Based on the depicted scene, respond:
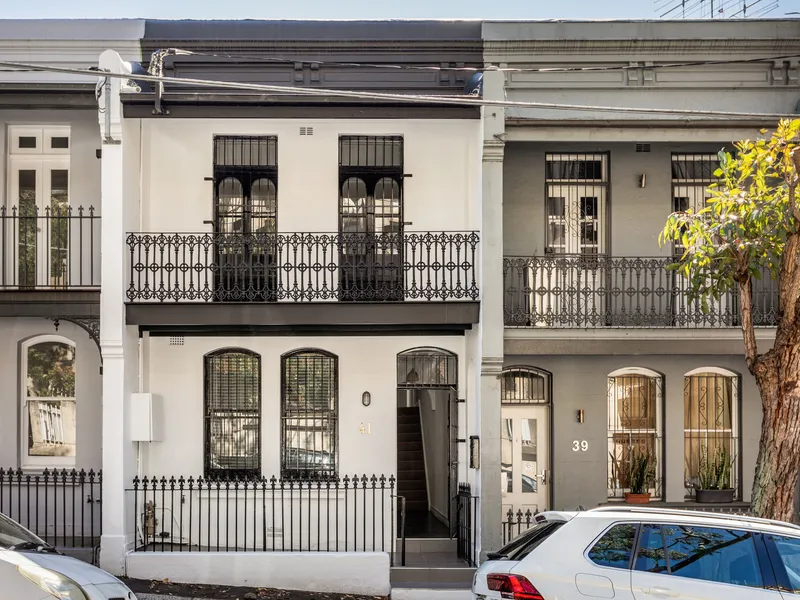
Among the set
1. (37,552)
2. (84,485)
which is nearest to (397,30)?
(84,485)

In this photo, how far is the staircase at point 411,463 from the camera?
1578 cm

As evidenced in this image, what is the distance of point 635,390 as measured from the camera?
14391 millimetres

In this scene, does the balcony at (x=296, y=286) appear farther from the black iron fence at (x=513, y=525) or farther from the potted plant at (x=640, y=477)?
the potted plant at (x=640, y=477)

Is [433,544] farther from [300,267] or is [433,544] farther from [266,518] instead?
[300,267]

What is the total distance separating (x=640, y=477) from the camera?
13945mm

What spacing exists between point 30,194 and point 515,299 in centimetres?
790

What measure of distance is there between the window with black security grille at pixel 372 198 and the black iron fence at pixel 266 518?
124 inches

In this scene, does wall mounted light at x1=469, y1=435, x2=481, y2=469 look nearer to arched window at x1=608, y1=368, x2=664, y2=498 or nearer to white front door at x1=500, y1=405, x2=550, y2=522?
white front door at x1=500, y1=405, x2=550, y2=522

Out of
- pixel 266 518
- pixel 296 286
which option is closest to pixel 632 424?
pixel 296 286

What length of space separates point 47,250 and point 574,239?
838 cm

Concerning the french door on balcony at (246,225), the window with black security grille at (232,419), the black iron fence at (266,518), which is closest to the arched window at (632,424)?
the black iron fence at (266,518)

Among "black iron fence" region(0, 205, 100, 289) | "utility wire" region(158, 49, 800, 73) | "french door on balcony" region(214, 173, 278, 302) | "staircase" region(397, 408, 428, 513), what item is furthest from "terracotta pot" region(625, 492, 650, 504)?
"black iron fence" region(0, 205, 100, 289)

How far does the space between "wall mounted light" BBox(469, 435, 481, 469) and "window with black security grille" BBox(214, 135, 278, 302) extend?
154 inches

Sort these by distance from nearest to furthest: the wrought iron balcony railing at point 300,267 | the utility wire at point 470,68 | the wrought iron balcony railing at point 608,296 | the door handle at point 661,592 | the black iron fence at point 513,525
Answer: the door handle at point 661,592
the wrought iron balcony railing at point 300,267
the black iron fence at point 513,525
the wrought iron balcony railing at point 608,296
the utility wire at point 470,68
